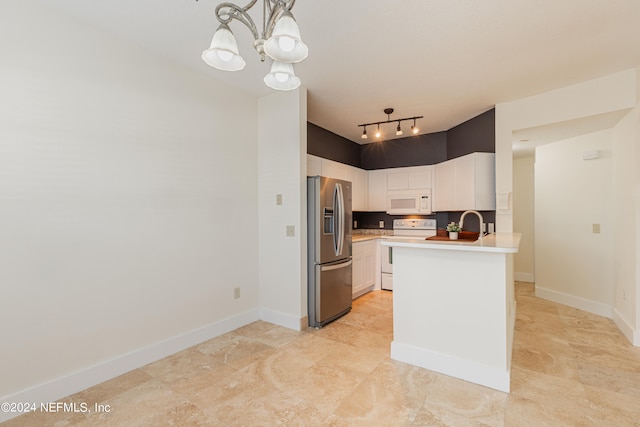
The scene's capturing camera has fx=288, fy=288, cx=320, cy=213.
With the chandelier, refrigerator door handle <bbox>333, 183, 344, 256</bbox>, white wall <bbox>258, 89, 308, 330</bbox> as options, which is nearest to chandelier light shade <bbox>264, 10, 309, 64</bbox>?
the chandelier

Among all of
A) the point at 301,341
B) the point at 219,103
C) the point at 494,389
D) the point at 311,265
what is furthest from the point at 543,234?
the point at 219,103

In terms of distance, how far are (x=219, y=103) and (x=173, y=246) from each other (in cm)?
158

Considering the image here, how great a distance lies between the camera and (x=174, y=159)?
2.71 metres

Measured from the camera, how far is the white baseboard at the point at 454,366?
6.86ft

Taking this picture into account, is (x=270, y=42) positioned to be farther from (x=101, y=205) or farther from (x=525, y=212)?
(x=525, y=212)

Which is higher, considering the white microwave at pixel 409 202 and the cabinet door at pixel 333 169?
the cabinet door at pixel 333 169

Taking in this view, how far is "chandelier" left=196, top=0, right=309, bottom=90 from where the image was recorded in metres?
1.27

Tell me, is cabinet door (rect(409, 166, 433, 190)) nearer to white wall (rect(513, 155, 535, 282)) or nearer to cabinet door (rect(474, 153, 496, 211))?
cabinet door (rect(474, 153, 496, 211))

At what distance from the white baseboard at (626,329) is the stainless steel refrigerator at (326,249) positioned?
287 cm

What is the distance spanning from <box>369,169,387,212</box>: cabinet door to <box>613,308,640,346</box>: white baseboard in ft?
10.6

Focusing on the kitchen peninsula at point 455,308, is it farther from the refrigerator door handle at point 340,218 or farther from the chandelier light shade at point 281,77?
the chandelier light shade at point 281,77

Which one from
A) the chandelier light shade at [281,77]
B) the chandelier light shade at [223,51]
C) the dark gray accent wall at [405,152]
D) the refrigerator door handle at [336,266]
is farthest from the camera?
the dark gray accent wall at [405,152]

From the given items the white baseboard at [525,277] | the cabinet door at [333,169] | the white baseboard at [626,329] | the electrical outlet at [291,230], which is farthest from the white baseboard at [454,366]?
the white baseboard at [525,277]

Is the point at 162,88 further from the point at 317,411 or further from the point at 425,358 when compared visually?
the point at 425,358
